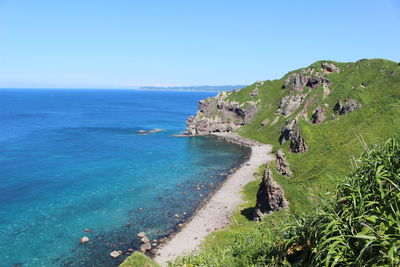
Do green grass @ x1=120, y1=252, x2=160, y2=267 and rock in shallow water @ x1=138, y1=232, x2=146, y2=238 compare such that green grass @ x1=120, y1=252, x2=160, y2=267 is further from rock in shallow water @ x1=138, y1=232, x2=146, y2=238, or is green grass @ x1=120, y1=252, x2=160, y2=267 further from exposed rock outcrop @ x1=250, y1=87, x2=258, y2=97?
exposed rock outcrop @ x1=250, y1=87, x2=258, y2=97

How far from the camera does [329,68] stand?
140 metres

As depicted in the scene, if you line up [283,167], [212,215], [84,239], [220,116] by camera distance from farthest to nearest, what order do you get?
[220,116], [283,167], [212,215], [84,239]

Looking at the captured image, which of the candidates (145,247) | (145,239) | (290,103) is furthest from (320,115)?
(145,247)

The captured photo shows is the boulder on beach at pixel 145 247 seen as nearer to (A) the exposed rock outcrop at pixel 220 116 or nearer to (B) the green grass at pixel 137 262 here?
(B) the green grass at pixel 137 262

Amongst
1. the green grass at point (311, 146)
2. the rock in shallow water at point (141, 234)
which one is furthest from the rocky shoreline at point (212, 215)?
the rock in shallow water at point (141, 234)

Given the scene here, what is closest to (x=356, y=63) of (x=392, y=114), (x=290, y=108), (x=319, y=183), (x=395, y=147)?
(x=290, y=108)

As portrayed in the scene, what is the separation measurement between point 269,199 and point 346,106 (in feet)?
243

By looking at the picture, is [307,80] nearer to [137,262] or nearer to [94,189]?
[94,189]

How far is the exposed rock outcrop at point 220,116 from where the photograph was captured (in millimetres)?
144875

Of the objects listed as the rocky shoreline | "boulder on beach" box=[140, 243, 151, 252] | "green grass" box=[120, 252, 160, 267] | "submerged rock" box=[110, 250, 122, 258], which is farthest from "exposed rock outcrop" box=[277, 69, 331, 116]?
"green grass" box=[120, 252, 160, 267]

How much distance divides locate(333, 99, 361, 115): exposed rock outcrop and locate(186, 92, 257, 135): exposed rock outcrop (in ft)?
150

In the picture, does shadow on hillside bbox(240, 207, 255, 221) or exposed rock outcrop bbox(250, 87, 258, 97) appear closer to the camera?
shadow on hillside bbox(240, 207, 255, 221)

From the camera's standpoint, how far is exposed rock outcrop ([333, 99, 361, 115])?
334 ft

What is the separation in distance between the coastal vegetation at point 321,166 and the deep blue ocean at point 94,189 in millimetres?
16155
